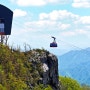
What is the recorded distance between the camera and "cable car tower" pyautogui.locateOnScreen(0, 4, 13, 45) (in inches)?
1060

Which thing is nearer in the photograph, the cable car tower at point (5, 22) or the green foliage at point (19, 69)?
the green foliage at point (19, 69)

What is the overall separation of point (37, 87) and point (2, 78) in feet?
12.5

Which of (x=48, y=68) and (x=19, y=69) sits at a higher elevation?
(x=19, y=69)

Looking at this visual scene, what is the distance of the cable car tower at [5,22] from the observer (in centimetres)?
2692

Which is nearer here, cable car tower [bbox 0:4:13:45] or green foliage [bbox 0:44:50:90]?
green foliage [bbox 0:44:50:90]

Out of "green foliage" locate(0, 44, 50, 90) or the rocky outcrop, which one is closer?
"green foliage" locate(0, 44, 50, 90)

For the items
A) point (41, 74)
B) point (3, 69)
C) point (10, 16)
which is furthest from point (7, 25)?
point (3, 69)

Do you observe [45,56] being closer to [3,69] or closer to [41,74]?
[41,74]

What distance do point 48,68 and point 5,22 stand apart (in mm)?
4896

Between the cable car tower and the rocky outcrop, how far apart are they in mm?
2652

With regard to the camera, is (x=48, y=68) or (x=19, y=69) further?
(x=48, y=68)

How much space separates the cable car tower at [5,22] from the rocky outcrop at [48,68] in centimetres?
265

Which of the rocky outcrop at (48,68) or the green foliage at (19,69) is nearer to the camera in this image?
the green foliage at (19,69)

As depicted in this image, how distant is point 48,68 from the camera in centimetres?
2628
